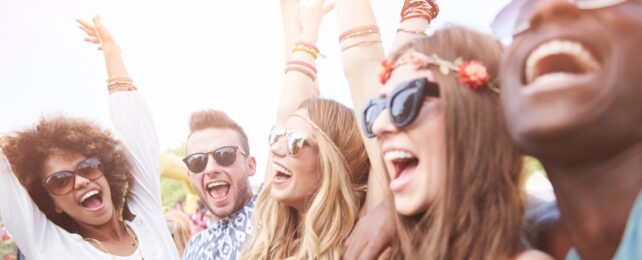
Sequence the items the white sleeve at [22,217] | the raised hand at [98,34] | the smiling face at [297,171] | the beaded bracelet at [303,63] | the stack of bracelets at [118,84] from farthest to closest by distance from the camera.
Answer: the raised hand at [98,34] < the stack of bracelets at [118,84] < the white sleeve at [22,217] < the beaded bracelet at [303,63] < the smiling face at [297,171]

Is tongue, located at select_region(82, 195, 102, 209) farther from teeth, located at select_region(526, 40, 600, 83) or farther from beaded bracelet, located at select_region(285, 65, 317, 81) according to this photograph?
teeth, located at select_region(526, 40, 600, 83)

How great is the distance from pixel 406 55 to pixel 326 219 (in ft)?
1.97

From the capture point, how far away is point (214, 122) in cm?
242

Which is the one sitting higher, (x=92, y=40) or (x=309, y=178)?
(x=92, y=40)

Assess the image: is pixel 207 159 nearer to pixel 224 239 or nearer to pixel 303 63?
pixel 224 239

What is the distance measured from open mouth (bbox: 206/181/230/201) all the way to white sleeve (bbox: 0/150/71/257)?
24.4 inches

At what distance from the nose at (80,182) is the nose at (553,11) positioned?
2025mm

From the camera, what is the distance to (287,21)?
2.09m

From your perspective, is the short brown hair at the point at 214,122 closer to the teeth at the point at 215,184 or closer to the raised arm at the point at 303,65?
the teeth at the point at 215,184

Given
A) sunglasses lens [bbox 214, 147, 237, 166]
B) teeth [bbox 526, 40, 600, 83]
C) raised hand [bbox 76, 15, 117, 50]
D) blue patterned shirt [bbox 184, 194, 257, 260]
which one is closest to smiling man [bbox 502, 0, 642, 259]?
teeth [bbox 526, 40, 600, 83]

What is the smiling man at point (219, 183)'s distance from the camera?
2.25 meters

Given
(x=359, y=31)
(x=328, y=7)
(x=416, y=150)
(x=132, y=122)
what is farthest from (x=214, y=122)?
(x=416, y=150)

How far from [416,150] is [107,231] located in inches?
70.3

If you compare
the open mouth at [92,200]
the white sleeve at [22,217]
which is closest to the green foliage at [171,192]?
the open mouth at [92,200]
